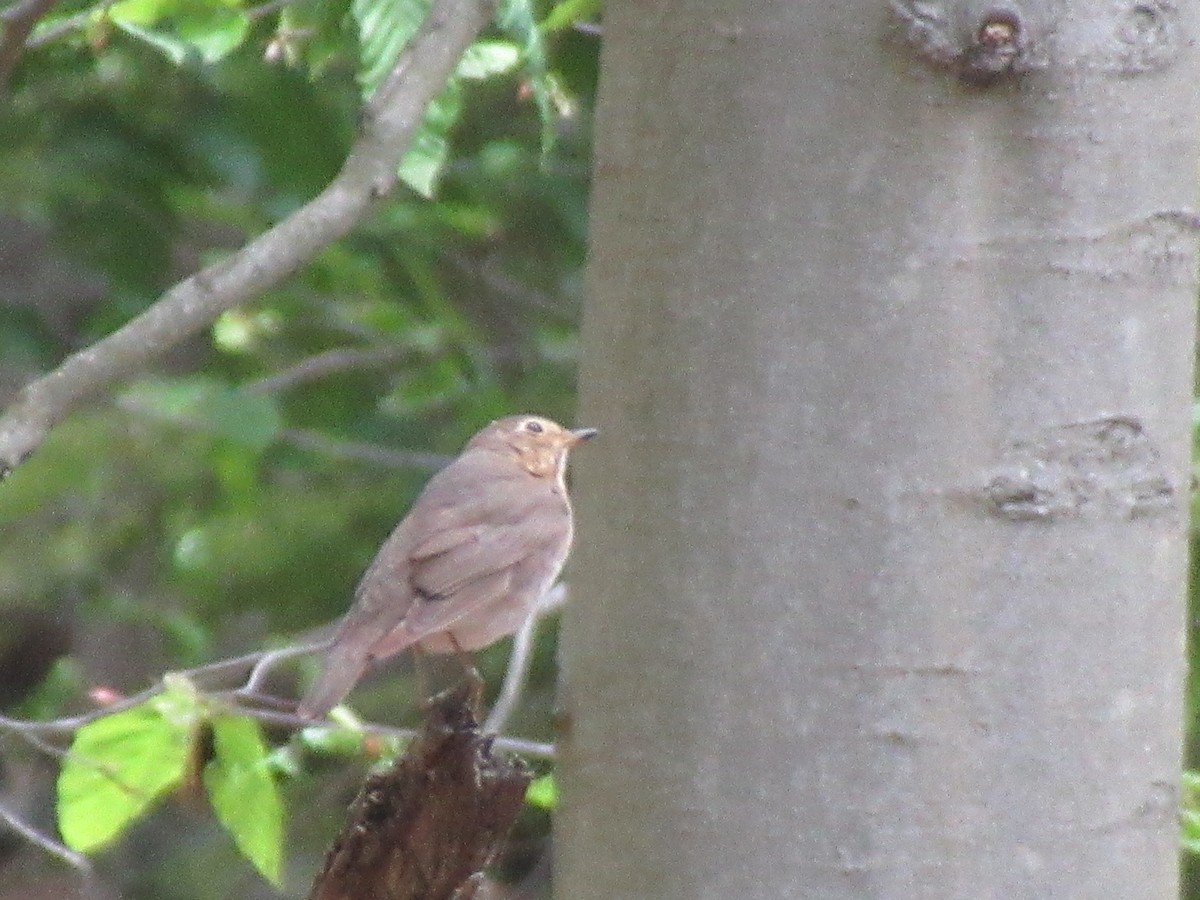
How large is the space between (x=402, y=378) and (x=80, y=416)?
2.82 feet

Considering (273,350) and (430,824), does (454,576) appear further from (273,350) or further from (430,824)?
(273,350)

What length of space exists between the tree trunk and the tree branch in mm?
473

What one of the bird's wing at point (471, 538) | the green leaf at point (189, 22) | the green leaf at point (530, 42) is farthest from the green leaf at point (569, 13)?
the bird's wing at point (471, 538)

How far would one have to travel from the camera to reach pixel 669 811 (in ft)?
7.12

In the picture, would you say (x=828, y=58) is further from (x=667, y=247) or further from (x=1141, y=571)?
(x=1141, y=571)

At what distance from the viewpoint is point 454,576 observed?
2887 millimetres

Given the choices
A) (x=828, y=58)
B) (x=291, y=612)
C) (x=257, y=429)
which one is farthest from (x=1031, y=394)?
(x=291, y=612)

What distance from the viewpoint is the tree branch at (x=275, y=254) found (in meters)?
2.24

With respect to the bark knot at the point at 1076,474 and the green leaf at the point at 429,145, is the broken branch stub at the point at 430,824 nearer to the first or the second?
the bark knot at the point at 1076,474

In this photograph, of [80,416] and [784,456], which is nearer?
[784,456]

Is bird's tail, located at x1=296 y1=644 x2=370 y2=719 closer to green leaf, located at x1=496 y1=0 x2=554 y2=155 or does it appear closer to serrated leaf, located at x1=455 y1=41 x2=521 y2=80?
green leaf, located at x1=496 y1=0 x2=554 y2=155

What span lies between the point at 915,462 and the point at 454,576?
98 centimetres

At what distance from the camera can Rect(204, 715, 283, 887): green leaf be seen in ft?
8.82

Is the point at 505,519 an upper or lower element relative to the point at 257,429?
upper
